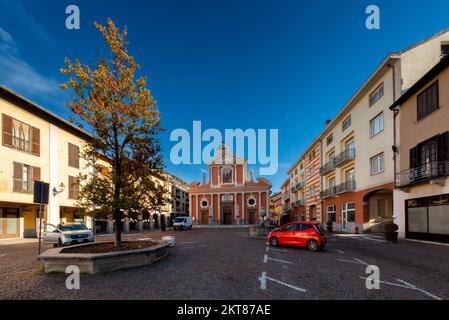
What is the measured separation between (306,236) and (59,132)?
1035 inches

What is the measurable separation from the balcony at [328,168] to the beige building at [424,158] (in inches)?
455

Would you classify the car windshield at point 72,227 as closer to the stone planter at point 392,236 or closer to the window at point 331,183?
the stone planter at point 392,236

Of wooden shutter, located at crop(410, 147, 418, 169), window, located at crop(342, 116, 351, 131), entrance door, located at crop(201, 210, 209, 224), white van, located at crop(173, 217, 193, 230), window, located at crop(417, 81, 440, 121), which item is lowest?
entrance door, located at crop(201, 210, 209, 224)

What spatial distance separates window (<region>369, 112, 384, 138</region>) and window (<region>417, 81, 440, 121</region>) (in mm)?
4418

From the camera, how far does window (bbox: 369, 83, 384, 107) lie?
71.2 feet

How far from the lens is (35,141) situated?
24094 millimetres

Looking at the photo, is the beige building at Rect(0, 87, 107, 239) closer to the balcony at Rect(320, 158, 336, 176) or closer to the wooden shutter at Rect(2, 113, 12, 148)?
the wooden shutter at Rect(2, 113, 12, 148)

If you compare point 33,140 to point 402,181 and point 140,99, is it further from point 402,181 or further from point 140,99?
point 402,181

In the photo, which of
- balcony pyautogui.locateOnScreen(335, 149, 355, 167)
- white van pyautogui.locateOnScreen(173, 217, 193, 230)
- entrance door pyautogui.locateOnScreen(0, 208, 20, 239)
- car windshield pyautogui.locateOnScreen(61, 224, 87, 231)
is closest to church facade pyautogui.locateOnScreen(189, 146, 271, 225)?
white van pyautogui.locateOnScreen(173, 217, 193, 230)

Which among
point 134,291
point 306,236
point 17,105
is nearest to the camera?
point 134,291

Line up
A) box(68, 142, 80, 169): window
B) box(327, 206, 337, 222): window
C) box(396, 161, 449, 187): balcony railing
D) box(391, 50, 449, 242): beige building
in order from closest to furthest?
box(396, 161, 449, 187): balcony railing, box(391, 50, 449, 242): beige building, box(68, 142, 80, 169): window, box(327, 206, 337, 222): window

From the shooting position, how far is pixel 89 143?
974 centimetres

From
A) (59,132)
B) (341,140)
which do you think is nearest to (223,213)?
(341,140)

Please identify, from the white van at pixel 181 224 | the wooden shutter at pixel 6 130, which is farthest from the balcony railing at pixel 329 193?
the wooden shutter at pixel 6 130
